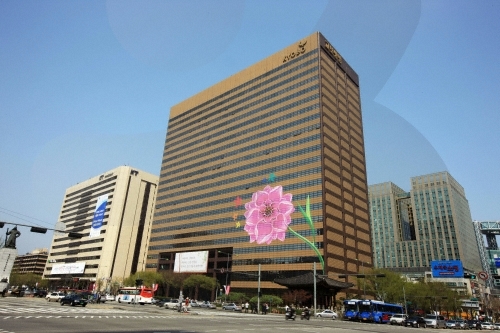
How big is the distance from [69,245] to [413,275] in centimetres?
16420

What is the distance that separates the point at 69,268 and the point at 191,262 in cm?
8000

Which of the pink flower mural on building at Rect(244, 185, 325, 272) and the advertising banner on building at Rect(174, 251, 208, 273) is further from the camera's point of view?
the advertising banner on building at Rect(174, 251, 208, 273)

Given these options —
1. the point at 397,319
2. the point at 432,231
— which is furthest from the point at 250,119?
the point at 432,231

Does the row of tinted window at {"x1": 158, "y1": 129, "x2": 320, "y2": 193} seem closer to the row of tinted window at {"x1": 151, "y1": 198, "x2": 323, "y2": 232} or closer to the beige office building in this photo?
the row of tinted window at {"x1": 151, "y1": 198, "x2": 323, "y2": 232}

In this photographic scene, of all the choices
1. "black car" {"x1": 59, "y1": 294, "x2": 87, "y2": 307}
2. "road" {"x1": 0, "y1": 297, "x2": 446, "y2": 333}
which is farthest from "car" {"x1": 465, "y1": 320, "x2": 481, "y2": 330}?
"black car" {"x1": 59, "y1": 294, "x2": 87, "y2": 307}

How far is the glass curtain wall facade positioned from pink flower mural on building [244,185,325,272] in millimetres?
113057

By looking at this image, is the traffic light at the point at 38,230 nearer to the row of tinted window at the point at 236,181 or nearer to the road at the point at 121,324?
the road at the point at 121,324

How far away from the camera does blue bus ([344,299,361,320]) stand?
170 feet

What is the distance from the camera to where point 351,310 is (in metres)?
52.7

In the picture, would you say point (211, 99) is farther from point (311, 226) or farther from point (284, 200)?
point (311, 226)

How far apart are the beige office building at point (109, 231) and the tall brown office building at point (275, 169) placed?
24736 mm

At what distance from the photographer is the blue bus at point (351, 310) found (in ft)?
170

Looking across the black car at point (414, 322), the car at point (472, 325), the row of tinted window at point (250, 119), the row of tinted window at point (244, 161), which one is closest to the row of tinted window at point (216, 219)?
the row of tinted window at point (244, 161)

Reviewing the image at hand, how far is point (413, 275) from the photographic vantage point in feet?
522
